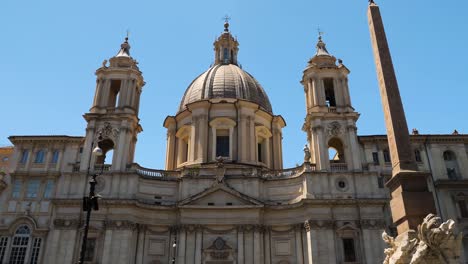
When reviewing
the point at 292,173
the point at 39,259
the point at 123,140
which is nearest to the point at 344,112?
the point at 292,173

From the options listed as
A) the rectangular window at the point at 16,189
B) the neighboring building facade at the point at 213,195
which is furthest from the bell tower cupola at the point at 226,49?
the rectangular window at the point at 16,189

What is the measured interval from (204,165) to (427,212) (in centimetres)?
2462

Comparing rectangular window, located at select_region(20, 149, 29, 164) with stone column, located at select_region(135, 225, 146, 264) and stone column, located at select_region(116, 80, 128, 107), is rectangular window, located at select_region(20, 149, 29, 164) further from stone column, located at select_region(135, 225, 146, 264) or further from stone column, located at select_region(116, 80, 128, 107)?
stone column, located at select_region(135, 225, 146, 264)

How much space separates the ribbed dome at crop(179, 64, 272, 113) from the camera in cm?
4197

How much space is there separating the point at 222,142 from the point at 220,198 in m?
7.97

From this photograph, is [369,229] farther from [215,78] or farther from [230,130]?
[215,78]

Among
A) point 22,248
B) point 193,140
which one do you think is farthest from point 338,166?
point 22,248

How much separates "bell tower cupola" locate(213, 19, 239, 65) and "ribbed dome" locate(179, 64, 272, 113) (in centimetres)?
334

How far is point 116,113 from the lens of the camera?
3594 cm

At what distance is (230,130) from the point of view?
3956 centimetres

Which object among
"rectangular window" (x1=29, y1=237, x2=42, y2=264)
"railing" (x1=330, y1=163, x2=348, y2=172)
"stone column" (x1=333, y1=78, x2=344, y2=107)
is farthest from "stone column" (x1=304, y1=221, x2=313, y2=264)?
"rectangular window" (x1=29, y1=237, x2=42, y2=264)

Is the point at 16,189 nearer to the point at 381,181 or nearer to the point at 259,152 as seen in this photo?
the point at 259,152

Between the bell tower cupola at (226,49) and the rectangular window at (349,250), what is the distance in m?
26.2

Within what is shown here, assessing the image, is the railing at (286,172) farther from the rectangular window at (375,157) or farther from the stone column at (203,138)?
the stone column at (203,138)
